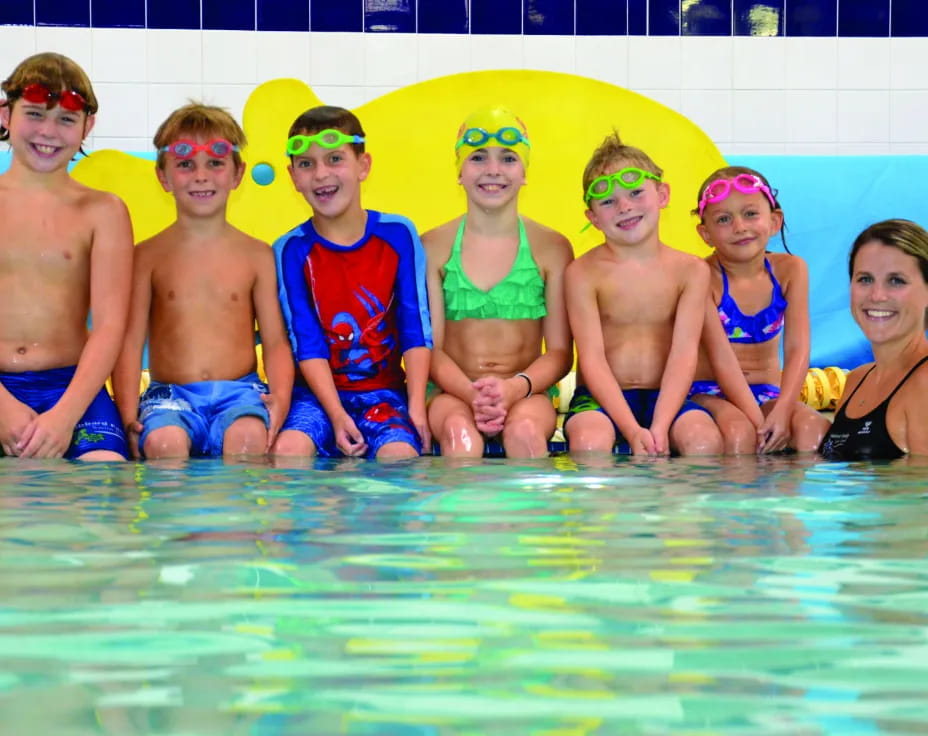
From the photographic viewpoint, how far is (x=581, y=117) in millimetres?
6582

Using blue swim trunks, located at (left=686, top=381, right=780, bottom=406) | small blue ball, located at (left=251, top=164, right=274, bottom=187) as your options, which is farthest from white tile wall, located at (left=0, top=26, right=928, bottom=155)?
blue swim trunks, located at (left=686, top=381, right=780, bottom=406)

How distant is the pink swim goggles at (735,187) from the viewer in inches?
185

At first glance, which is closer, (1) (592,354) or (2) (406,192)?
(1) (592,354)

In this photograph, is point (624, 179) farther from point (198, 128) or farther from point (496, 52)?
point (496, 52)

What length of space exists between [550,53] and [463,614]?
5.65 metres

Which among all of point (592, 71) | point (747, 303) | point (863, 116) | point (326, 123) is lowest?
point (747, 303)

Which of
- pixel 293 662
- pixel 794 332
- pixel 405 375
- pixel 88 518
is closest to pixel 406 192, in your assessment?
pixel 405 375

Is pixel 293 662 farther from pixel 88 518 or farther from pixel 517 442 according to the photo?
pixel 517 442

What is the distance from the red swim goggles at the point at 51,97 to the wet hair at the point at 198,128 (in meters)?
0.39

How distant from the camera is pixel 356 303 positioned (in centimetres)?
442

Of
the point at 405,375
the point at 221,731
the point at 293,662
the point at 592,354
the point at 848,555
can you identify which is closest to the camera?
the point at 221,731

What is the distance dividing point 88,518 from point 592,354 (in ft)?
7.82

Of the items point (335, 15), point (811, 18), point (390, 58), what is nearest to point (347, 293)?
point (390, 58)

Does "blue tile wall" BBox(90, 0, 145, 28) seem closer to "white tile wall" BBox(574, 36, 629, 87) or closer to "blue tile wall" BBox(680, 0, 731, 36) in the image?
"white tile wall" BBox(574, 36, 629, 87)
